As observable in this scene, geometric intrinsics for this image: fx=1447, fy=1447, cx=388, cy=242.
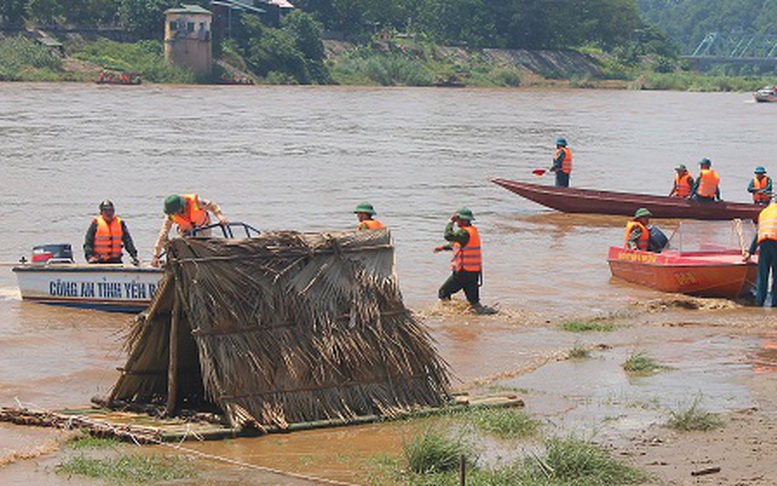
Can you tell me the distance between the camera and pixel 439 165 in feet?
135

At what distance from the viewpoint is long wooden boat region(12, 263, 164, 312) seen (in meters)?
16.2

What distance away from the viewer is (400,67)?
95.6 meters

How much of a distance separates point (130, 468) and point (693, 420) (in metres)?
4.30

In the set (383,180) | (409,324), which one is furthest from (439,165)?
(409,324)

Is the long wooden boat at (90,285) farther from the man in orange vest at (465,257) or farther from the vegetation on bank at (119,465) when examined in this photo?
the vegetation on bank at (119,465)

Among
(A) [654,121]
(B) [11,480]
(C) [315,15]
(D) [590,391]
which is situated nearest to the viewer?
(B) [11,480]

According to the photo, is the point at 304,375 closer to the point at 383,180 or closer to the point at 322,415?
the point at 322,415

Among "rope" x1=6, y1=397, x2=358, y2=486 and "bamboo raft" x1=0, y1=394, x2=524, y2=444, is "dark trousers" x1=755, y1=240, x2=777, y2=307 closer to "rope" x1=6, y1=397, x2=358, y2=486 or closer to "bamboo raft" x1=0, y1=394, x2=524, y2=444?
"bamboo raft" x1=0, y1=394, x2=524, y2=444

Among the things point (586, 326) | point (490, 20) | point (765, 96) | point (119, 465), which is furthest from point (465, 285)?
point (490, 20)

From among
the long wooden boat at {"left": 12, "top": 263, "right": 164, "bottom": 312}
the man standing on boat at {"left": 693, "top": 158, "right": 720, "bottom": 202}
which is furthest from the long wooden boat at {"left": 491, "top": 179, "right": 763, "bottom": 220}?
the long wooden boat at {"left": 12, "top": 263, "right": 164, "bottom": 312}

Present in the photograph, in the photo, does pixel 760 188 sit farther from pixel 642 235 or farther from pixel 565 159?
pixel 642 235

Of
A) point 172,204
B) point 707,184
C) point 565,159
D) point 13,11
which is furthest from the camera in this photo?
point 13,11

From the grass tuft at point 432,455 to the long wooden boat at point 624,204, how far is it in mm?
17995

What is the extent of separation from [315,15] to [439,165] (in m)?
64.8
